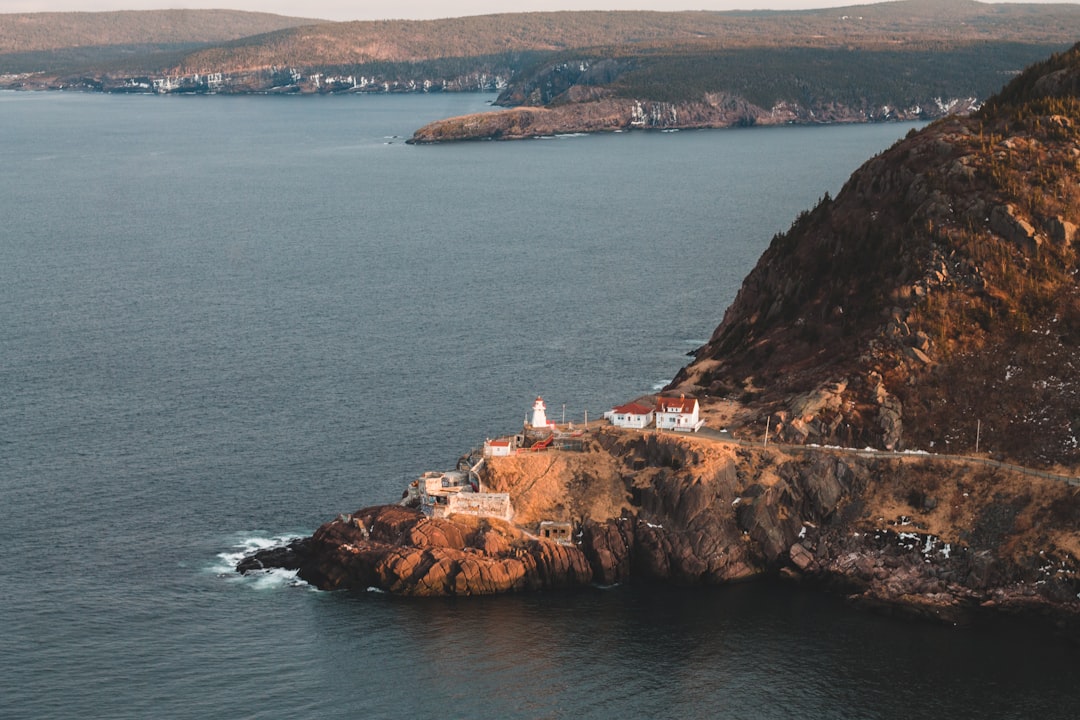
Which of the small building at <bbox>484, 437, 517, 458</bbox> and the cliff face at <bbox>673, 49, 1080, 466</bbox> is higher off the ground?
the cliff face at <bbox>673, 49, 1080, 466</bbox>

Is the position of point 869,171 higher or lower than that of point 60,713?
higher

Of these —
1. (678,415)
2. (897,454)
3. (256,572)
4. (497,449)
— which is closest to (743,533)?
(678,415)

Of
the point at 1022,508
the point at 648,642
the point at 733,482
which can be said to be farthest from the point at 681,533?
the point at 1022,508

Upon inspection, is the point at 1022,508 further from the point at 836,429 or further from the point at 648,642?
the point at 648,642

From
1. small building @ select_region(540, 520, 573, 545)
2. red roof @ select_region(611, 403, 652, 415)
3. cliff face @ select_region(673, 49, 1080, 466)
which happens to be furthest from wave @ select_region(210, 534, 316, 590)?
cliff face @ select_region(673, 49, 1080, 466)

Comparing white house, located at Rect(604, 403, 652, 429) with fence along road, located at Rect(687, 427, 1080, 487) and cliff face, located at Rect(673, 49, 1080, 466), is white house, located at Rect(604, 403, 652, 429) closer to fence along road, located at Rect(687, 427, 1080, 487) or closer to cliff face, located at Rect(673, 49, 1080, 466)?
fence along road, located at Rect(687, 427, 1080, 487)

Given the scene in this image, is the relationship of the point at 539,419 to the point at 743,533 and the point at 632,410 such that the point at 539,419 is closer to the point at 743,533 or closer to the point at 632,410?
the point at 632,410
